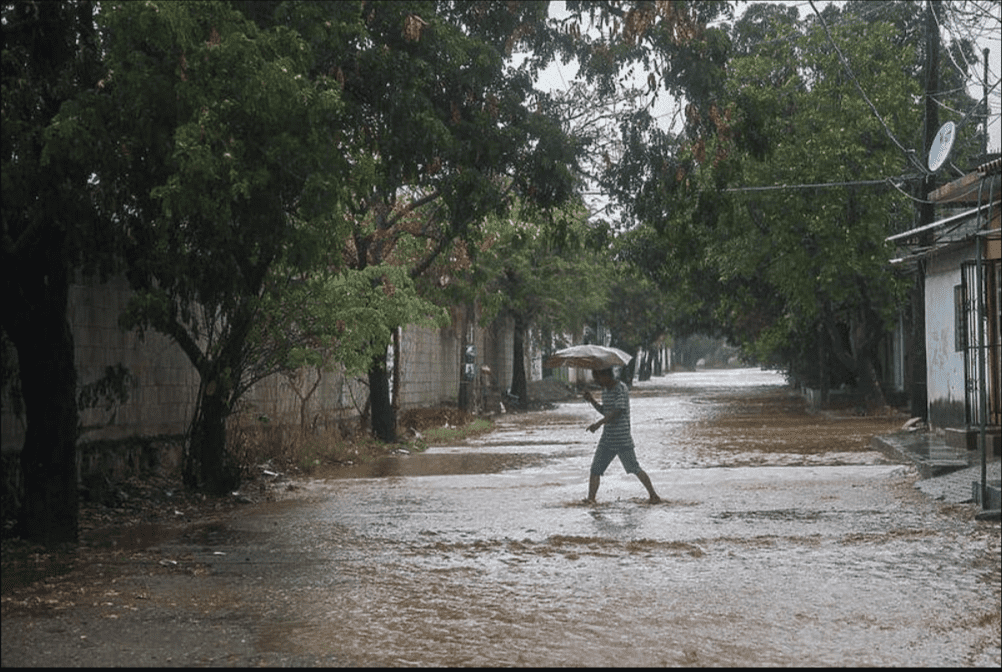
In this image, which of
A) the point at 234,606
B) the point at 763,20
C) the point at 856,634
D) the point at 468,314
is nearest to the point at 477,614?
the point at 234,606

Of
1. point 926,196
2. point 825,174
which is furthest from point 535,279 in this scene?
point 926,196

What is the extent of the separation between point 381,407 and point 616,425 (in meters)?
10.7

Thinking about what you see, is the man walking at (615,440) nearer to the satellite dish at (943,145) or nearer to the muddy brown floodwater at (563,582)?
the muddy brown floodwater at (563,582)

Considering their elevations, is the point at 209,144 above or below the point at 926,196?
below

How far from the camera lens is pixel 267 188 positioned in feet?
33.9

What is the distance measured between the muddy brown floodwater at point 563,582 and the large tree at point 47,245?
3.71ft

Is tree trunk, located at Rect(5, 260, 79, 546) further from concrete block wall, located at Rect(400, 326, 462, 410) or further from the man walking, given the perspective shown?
concrete block wall, located at Rect(400, 326, 462, 410)

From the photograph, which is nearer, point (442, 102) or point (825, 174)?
point (442, 102)

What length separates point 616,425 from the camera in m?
13.6

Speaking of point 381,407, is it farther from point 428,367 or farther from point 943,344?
point 943,344

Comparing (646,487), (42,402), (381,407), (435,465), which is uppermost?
(42,402)

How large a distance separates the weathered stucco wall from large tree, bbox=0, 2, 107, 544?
45.6ft

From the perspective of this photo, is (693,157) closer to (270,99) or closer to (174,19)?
(270,99)

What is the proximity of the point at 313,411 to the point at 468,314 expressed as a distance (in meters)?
12.3
